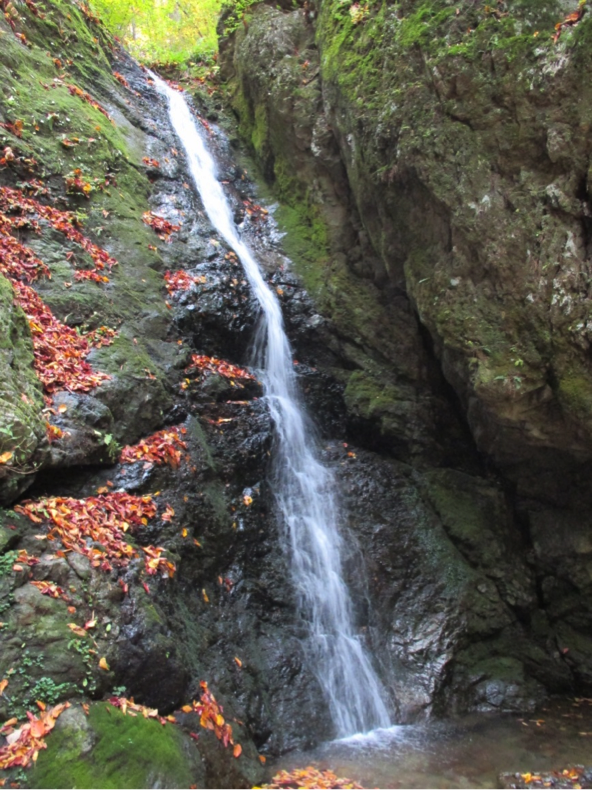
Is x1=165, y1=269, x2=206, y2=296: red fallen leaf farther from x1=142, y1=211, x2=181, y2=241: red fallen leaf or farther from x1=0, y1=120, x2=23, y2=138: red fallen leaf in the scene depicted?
x1=0, y1=120, x2=23, y2=138: red fallen leaf

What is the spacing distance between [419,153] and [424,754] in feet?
21.3

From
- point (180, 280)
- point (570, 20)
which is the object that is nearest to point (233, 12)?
point (180, 280)

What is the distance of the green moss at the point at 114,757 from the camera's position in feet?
10.2

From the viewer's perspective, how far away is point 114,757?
3363mm

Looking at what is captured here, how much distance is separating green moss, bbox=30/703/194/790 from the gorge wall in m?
0.02

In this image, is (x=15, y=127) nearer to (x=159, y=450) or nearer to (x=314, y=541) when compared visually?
(x=159, y=450)

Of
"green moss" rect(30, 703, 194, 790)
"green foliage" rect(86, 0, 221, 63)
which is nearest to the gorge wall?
"green moss" rect(30, 703, 194, 790)

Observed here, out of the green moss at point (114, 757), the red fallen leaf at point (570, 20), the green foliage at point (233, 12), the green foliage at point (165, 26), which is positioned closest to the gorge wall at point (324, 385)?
the green moss at point (114, 757)

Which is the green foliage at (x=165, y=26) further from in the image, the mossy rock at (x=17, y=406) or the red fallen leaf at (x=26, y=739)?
the red fallen leaf at (x=26, y=739)

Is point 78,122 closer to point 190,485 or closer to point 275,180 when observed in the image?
point 275,180

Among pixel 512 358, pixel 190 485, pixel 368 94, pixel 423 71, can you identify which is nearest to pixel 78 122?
pixel 368 94

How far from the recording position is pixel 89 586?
4.13 metres

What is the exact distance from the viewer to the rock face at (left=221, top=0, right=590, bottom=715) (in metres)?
5.56

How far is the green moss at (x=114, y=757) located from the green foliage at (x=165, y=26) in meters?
15.8
